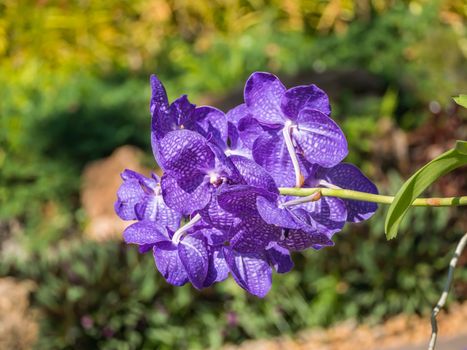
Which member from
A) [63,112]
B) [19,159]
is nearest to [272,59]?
[63,112]

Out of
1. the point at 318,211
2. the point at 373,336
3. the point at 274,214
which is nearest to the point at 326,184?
the point at 318,211

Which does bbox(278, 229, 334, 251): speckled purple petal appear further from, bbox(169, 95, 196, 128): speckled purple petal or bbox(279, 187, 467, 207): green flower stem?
bbox(169, 95, 196, 128): speckled purple petal

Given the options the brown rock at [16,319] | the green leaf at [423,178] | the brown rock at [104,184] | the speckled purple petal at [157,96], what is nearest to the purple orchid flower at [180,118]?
the speckled purple petal at [157,96]

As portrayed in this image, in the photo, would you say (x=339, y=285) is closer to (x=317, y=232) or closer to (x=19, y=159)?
(x=19, y=159)

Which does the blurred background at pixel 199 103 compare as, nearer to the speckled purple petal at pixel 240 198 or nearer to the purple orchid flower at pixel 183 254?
the purple orchid flower at pixel 183 254

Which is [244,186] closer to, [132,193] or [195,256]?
[195,256]
